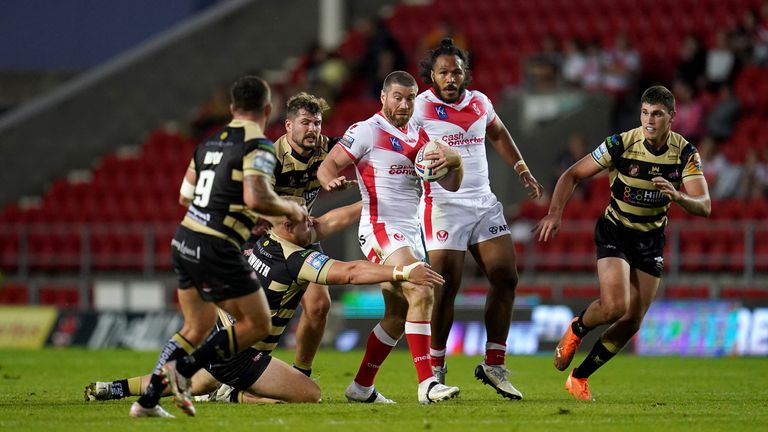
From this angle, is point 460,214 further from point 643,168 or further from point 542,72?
point 542,72

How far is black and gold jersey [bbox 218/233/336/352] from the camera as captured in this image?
9.63 m

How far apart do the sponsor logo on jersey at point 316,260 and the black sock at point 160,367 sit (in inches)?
55.6

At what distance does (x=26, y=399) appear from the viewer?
10.0 metres

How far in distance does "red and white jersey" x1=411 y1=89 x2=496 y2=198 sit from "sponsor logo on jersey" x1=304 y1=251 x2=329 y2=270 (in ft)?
4.52

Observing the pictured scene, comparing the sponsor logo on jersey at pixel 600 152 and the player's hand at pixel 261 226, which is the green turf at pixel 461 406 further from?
the sponsor logo on jersey at pixel 600 152

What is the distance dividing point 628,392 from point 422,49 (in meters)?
13.4

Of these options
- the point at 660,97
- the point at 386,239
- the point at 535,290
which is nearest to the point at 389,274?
the point at 386,239

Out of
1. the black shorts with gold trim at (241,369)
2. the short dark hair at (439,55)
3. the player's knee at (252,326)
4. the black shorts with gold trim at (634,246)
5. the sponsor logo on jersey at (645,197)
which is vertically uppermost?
the short dark hair at (439,55)

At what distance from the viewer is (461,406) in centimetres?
939

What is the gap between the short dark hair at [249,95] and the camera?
834 cm

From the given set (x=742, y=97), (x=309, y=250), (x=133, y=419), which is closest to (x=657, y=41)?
(x=742, y=97)

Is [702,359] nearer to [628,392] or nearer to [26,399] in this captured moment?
[628,392]

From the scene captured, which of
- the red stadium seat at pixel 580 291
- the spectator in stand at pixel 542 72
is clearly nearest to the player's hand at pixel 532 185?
the red stadium seat at pixel 580 291

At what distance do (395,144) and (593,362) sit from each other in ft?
7.94
